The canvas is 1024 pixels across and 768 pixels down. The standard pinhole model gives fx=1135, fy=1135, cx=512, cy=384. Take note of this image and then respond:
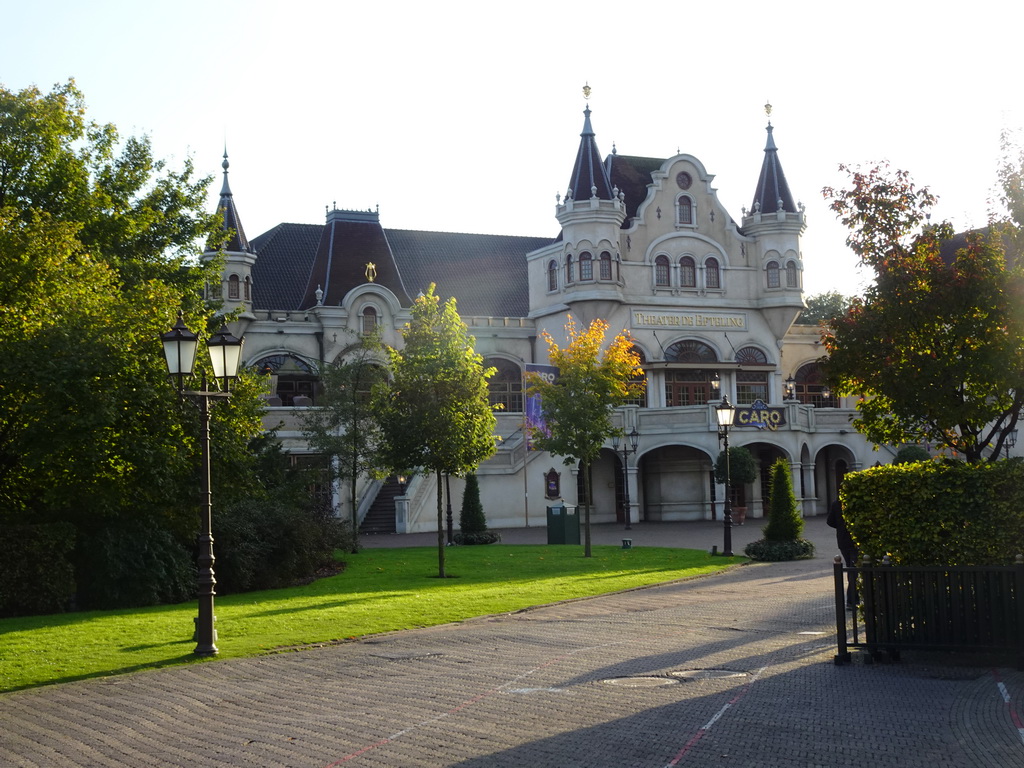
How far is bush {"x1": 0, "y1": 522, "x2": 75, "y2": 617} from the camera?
19.0 m

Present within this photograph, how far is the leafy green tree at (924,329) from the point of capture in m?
13.8

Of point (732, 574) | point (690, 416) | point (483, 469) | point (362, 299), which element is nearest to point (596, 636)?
point (732, 574)

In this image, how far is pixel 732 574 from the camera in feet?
84.5

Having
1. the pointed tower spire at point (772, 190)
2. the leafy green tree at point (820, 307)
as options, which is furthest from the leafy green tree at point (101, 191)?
the leafy green tree at point (820, 307)

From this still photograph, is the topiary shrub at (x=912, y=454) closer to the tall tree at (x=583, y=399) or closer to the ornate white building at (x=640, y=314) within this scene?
the ornate white building at (x=640, y=314)

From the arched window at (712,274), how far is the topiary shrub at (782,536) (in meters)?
24.8

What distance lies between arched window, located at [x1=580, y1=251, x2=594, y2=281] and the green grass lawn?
22.7m

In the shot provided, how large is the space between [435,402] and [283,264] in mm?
33654

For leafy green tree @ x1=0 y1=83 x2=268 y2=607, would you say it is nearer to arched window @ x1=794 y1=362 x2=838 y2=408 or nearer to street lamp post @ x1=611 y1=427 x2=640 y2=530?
street lamp post @ x1=611 y1=427 x2=640 y2=530

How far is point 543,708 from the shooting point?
10.6 meters

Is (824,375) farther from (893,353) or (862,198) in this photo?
(862,198)

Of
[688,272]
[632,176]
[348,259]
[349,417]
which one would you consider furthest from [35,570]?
[632,176]

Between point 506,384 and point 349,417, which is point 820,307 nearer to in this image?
point 506,384

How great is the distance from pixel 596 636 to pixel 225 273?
38950 mm
